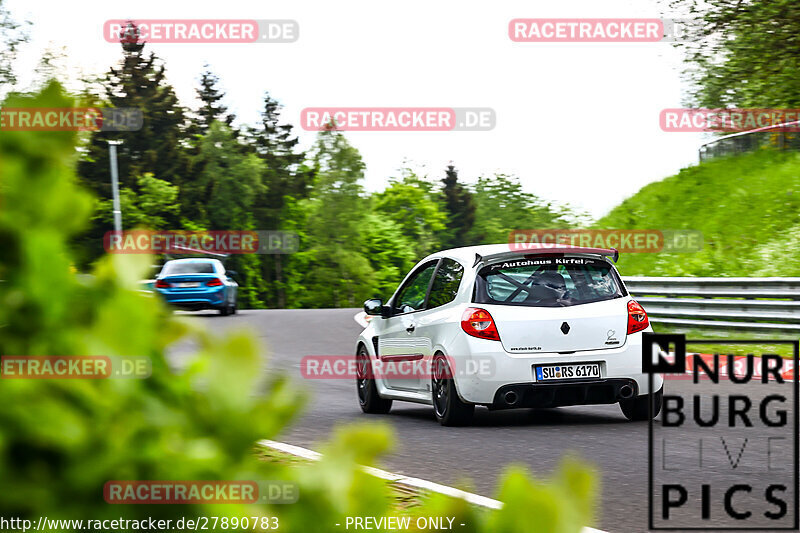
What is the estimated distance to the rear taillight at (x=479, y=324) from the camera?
9.44 meters

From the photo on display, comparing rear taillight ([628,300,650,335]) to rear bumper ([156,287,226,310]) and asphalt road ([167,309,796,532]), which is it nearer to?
asphalt road ([167,309,796,532])

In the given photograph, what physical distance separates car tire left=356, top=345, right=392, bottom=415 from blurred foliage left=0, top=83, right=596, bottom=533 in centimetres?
1022

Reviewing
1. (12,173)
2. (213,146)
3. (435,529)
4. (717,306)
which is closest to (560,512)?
(435,529)

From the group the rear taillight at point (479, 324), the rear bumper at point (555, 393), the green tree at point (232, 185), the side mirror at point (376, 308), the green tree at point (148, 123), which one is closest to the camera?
the rear bumper at point (555, 393)

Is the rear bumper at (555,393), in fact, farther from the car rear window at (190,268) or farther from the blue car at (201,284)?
the car rear window at (190,268)

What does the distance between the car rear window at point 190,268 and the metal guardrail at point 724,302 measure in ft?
44.5

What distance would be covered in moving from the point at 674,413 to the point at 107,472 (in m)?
9.45

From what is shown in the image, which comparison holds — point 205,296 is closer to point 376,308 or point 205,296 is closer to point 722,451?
point 376,308

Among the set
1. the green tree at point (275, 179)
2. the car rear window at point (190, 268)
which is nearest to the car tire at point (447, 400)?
the car rear window at point (190, 268)

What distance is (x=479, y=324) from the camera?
9.49 meters

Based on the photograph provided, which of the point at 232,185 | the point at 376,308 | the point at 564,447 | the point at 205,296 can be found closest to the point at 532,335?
the point at 564,447

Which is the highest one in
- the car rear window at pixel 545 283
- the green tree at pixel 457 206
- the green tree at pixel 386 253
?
the green tree at pixel 457 206

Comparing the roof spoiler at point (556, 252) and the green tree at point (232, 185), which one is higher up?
the green tree at point (232, 185)

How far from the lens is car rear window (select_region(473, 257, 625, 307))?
31.4 feet
